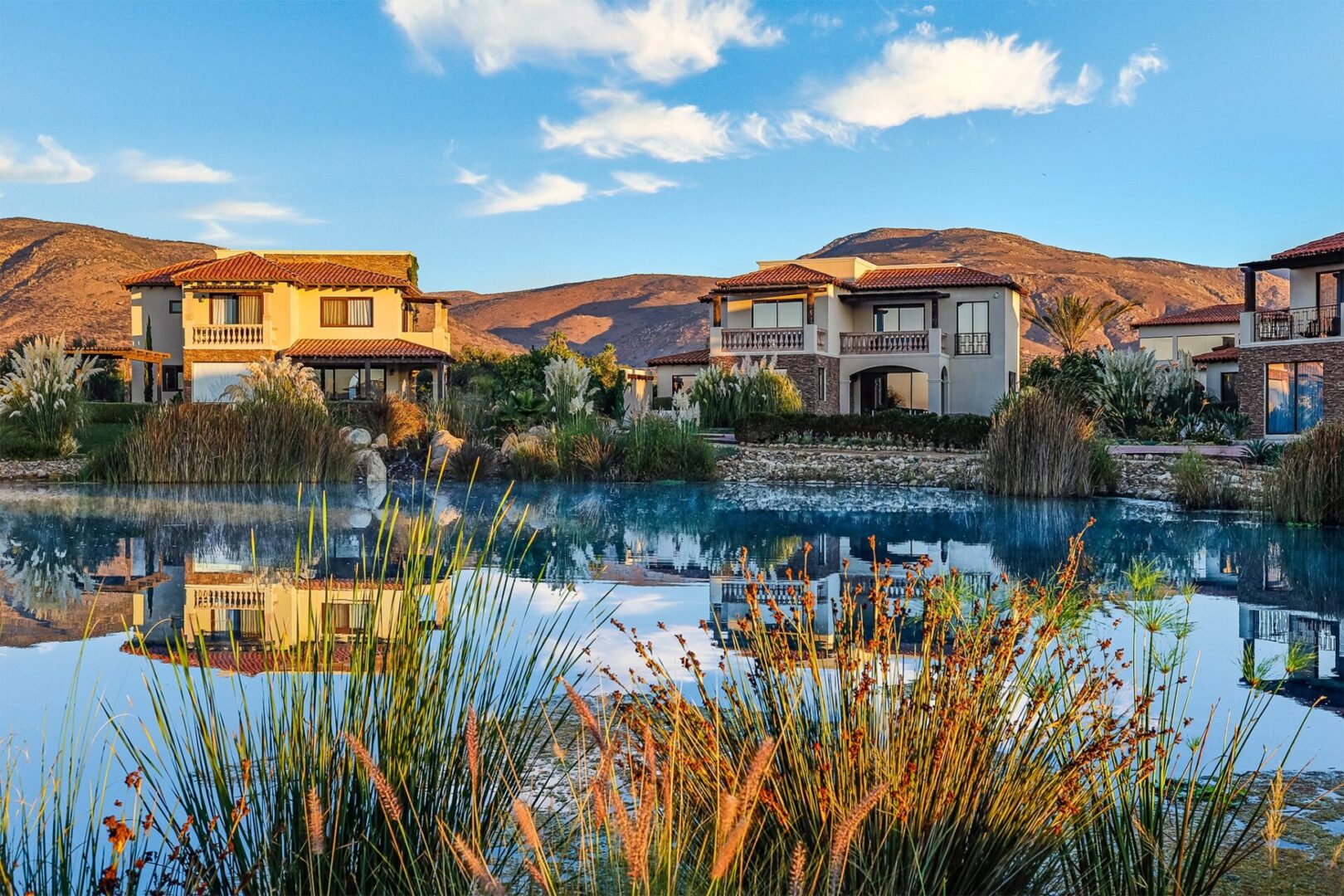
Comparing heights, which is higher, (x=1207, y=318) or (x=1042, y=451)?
(x=1207, y=318)

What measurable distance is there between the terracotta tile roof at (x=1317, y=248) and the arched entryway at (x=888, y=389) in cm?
1197

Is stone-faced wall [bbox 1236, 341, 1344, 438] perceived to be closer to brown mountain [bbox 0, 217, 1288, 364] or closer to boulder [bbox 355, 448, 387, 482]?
boulder [bbox 355, 448, 387, 482]

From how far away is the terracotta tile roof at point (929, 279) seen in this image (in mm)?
36875

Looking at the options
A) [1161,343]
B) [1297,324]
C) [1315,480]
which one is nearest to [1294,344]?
[1297,324]

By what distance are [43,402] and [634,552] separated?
14.6m

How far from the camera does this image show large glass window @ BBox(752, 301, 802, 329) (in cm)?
3731

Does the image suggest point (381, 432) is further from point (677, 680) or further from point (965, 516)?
point (677, 680)

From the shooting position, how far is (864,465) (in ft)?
73.3

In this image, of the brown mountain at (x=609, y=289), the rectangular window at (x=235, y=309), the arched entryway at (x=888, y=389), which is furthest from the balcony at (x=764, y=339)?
the brown mountain at (x=609, y=289)

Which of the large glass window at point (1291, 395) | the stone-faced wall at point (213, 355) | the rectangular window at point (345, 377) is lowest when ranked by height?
the large glass window at point (1291, 395)

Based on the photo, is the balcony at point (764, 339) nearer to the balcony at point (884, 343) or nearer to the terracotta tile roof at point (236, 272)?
the balcony at point (884, 343)

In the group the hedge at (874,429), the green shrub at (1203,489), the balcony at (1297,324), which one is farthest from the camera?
the balcony at (1297,324)

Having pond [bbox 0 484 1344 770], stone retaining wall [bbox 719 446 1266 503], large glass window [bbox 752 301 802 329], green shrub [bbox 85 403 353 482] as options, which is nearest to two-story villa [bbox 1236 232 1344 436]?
stone retaining wall [bbox 719 446 1266 503]

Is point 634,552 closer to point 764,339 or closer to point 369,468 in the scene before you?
point 369,468
